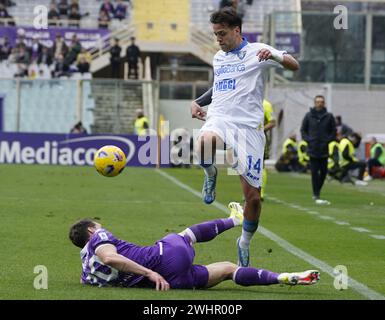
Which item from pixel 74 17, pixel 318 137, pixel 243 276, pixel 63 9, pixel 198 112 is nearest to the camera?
pixel 243 276

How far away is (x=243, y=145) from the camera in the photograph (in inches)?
385

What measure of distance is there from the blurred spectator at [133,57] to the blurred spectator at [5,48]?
16.7 feet

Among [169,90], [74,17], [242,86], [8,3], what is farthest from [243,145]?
[8,3]

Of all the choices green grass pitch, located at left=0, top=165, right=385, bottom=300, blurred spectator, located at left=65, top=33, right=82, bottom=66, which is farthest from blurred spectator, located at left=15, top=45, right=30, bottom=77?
green grass pitch, located at left=0, top=165, right=385, bottom=300

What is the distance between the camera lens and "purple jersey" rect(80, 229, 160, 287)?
8.74m

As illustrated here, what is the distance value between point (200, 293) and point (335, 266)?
254 cm

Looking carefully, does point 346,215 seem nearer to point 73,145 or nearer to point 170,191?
point 170,191

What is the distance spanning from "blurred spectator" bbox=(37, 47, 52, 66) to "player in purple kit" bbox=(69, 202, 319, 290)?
1394 inches

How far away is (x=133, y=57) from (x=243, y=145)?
33.9m

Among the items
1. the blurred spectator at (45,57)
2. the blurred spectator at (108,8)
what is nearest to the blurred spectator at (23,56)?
the blurred spectator at (45,57)

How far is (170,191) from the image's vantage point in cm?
2295

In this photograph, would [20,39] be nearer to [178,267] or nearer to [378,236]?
[378,236]

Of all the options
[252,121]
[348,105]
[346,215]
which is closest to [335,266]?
[252,121]
